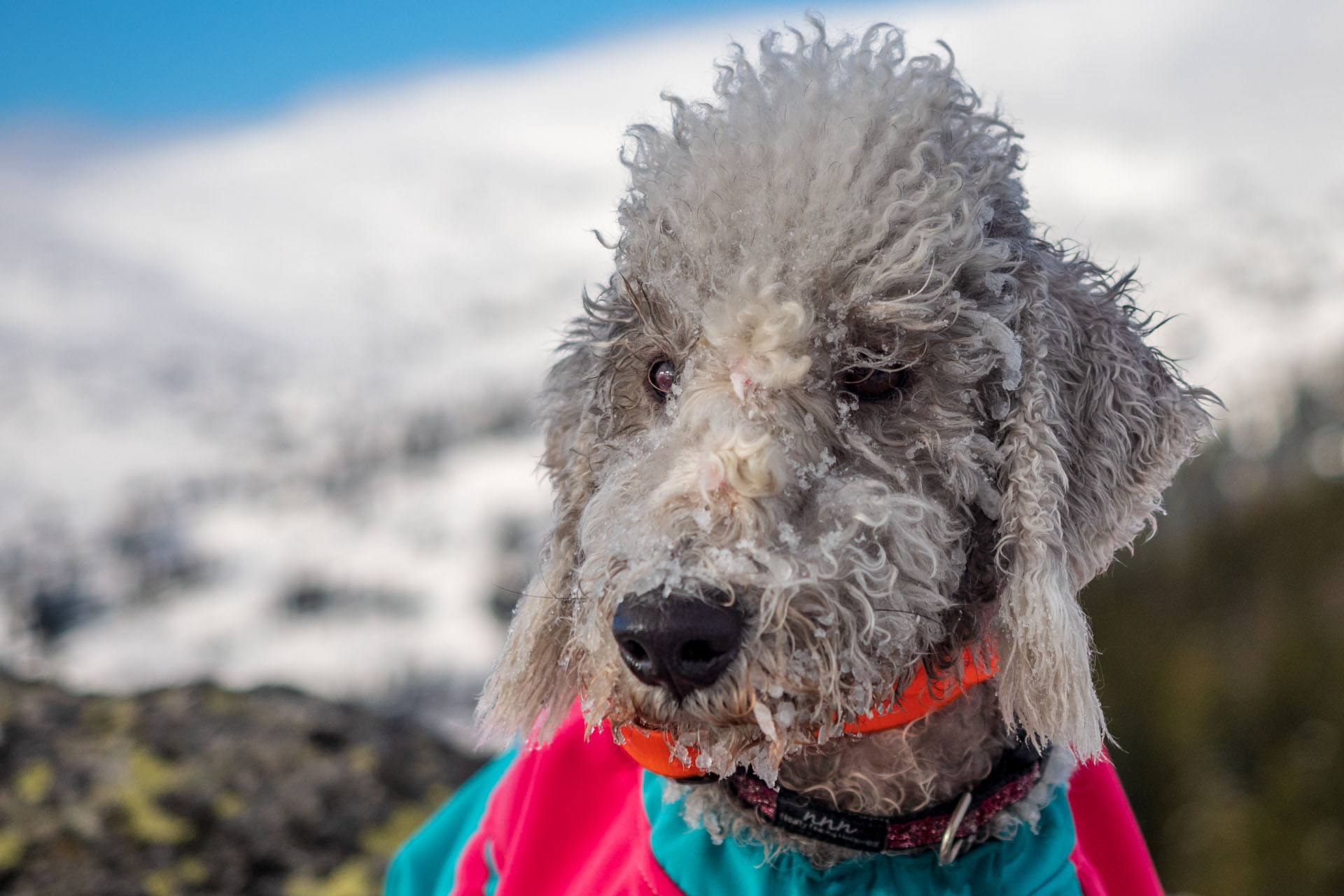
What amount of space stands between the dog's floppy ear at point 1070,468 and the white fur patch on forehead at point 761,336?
64 centimetres

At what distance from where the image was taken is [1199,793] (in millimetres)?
31891

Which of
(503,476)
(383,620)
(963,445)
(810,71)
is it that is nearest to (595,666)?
(963,445)

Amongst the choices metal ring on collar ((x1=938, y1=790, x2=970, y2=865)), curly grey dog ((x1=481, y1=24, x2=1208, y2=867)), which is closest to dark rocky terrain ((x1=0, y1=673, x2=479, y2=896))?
curly grey dog ((x1=481, y1=24, x2=1208, y2=867))

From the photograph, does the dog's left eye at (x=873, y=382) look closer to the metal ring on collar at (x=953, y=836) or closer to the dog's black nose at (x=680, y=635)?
the dog's black nose at (x=680, y=635)

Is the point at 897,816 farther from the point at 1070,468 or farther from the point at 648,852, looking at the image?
the point at 1070,468

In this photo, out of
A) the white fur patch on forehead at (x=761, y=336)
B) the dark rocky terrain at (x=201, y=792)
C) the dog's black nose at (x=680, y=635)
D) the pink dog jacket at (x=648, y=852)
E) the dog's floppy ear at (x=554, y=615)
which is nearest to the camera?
the dog's black nose at (x=680, y=635)

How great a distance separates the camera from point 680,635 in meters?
2.33

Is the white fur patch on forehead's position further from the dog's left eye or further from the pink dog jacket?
the pink dog jacket

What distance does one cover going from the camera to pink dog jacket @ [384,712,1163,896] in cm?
301

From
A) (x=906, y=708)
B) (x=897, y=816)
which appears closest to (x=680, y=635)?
(x=906, y=708)

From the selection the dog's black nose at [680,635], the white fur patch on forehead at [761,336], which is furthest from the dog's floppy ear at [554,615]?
the dog's black nose at [680,635]

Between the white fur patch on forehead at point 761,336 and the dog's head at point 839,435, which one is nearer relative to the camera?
the dog's head at point 839,435

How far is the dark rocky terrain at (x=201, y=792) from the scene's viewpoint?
444cm

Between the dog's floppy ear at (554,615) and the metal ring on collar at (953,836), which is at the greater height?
the dog's floppy ear at (554,615)
